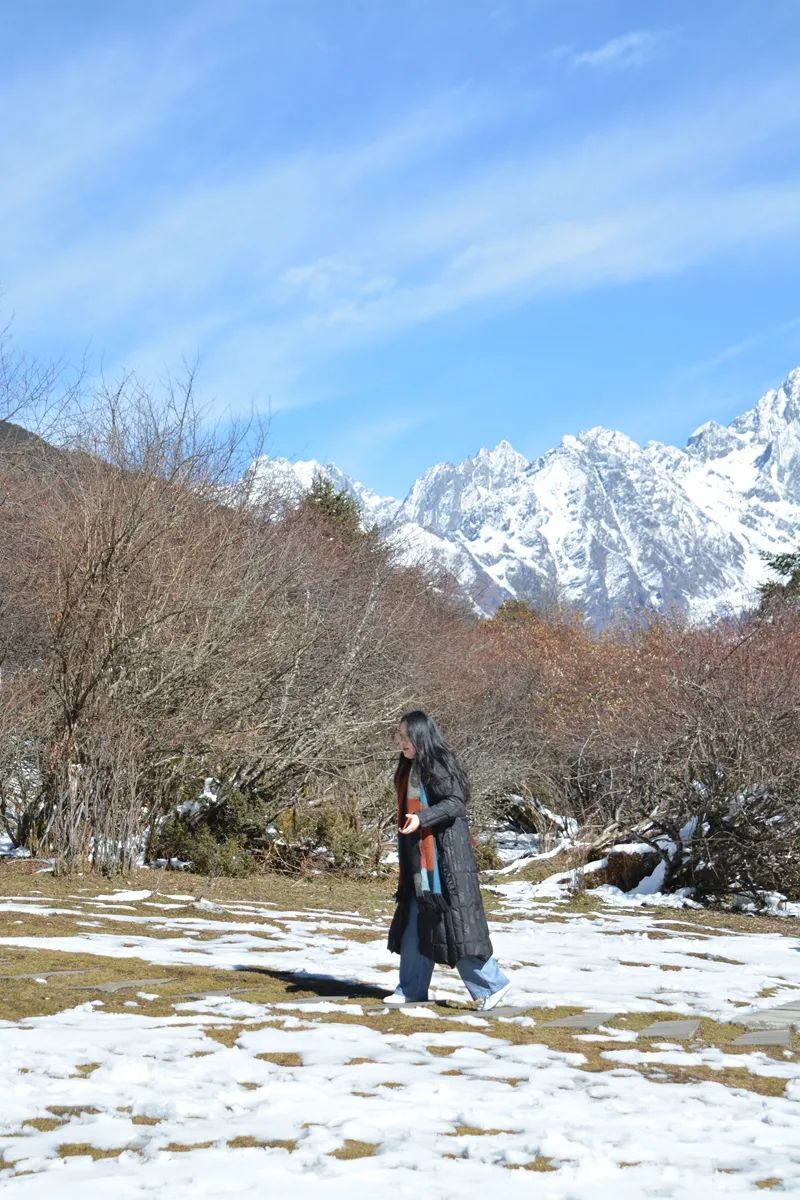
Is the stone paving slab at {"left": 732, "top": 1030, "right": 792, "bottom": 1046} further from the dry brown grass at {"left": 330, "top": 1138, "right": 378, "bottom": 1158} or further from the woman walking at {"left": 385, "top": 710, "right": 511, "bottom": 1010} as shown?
the dry brown grass at {"left": 330, "top": 1138, "right": 378, "bottom": 1158}

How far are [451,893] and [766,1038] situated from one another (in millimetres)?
1752

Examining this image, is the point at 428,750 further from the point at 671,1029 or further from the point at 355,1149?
the point at 355,1149

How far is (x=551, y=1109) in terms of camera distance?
443 cm

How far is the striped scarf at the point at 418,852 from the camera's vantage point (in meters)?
6.74

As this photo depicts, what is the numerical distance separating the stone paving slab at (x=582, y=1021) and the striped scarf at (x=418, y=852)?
828 millimetres

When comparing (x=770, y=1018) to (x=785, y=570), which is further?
(x=785, y=570)

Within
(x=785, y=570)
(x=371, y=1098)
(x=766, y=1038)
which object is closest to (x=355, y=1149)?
(x=371, y=1098)

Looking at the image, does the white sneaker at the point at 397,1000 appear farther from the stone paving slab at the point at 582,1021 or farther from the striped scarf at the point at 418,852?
the stone paving slab at the point at 582,1021

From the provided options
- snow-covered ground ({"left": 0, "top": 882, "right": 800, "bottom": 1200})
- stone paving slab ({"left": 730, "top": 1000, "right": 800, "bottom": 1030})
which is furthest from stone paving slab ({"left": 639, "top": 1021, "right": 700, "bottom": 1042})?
stone paving slab ({"left": 730, "top": 1000, "right": 800, "bottom": 1030})

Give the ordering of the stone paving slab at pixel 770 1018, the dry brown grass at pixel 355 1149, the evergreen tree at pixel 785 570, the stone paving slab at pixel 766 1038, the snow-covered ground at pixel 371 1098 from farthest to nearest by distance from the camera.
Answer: the evergreen tree at pixel 785 570
the stone paving slab at pixel 770 1018
the stone paving slab at pixel 766 1038
the dry brown grass at pixel 355 1149
the snow-covered ground at pixel 371 1098

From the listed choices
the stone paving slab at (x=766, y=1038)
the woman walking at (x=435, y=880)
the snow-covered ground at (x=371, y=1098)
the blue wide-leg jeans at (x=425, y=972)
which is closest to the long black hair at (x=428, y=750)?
the woman walking at (x=435, y=880)

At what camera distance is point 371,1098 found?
446 cm

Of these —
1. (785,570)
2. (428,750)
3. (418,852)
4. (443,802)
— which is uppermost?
(785,570)

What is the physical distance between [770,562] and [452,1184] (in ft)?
136
